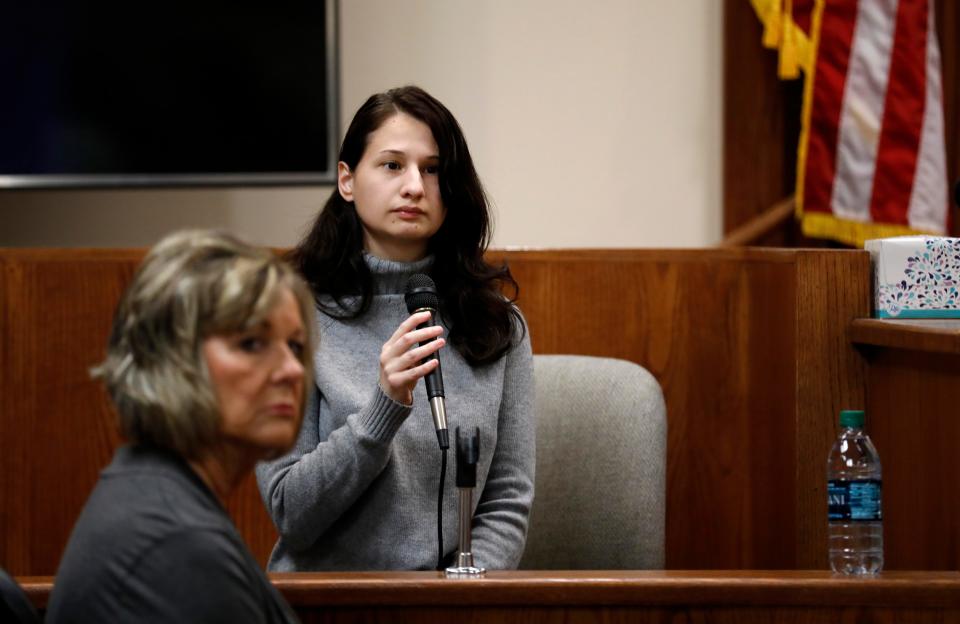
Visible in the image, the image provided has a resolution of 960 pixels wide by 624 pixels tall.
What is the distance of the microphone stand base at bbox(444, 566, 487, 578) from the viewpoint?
5.44 feet

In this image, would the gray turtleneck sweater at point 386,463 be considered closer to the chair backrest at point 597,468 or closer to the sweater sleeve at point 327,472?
the sweater sleeve at point 327,472

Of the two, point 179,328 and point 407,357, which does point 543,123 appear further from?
point 179,328

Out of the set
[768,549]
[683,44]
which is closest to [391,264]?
[768,549]

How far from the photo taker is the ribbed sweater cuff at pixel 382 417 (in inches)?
74.1

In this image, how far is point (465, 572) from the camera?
1677mm

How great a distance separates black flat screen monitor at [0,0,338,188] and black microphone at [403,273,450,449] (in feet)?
5.68

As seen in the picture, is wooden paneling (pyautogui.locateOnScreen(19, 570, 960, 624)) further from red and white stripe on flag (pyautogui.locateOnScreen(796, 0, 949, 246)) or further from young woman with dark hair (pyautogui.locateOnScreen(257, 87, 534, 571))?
red and white stripe on flag (pyautogui.locateOnScreen(796, 0, 949, 246))

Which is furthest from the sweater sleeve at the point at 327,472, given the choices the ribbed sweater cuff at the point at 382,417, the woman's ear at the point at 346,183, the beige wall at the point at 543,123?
the beige wall at the point at 543,123

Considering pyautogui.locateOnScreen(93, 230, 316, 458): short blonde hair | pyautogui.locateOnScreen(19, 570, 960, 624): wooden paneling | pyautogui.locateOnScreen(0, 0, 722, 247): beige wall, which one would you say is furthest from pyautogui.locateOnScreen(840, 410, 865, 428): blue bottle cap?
pyautogui.locateOnScreen(0, 0, 722, 247): beige wall

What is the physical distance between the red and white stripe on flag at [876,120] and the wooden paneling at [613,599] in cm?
237

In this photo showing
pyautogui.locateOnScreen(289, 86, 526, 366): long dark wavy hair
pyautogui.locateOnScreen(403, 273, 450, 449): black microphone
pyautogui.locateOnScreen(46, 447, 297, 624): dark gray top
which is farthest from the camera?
pyautogui.locateOnScreen(289, 86, 526, 366): long dark wavy hair

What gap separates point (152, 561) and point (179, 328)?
21 centimetres

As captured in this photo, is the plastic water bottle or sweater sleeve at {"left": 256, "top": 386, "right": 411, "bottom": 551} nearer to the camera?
the plastic water bottle

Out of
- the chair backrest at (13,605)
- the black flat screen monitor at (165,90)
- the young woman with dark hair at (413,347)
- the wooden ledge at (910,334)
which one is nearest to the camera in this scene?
the chair backrest at (13,605)
